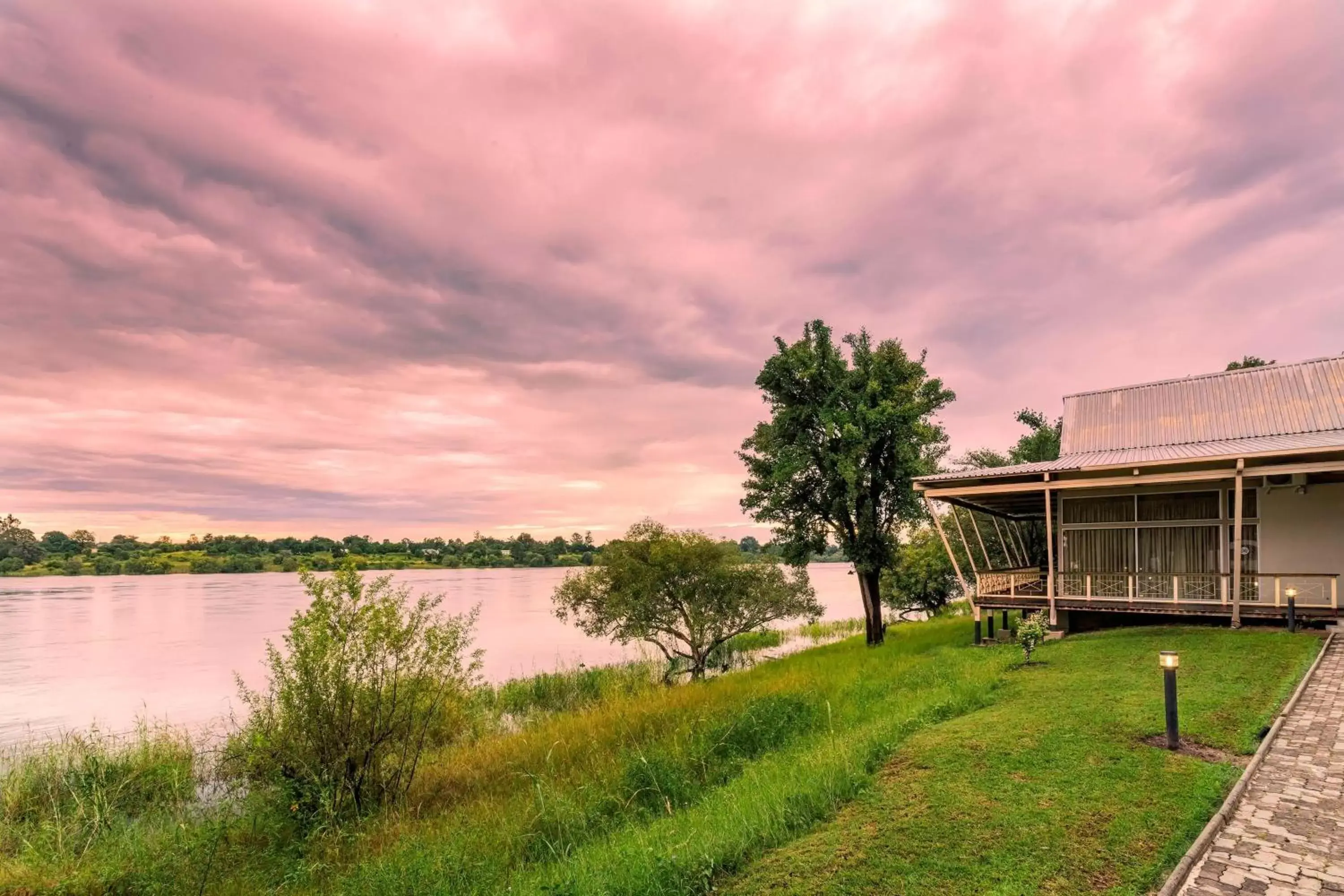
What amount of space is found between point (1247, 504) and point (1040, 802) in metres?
15.2

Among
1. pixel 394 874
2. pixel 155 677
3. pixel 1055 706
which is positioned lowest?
pixel 155 677

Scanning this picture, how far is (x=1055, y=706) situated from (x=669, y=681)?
42.4 ft

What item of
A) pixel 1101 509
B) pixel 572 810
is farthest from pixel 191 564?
pixel 1101 509

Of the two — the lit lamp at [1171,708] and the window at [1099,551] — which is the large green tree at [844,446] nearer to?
the window at [1099,551]

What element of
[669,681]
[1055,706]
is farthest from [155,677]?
[1055,706]

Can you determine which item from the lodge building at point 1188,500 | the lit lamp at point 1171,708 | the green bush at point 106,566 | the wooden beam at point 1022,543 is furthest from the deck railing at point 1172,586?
the green bush at point 106,566

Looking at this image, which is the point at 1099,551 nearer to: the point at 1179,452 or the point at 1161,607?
the point at 1161,607

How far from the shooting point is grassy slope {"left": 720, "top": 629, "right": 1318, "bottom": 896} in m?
4.85

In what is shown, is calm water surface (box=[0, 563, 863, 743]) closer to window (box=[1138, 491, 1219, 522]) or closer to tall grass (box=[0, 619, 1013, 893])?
tall grass (box=[0, 619, 1013, 893])

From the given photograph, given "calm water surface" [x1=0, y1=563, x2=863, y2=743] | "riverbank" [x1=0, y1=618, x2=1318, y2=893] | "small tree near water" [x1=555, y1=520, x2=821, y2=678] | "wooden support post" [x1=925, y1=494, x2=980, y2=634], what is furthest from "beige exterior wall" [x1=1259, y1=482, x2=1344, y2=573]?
"calm water surface" [x1=0, y1=563, x2=863, y2=743]

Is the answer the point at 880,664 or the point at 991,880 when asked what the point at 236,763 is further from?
the point at 880,664

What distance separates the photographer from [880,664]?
16000 mm

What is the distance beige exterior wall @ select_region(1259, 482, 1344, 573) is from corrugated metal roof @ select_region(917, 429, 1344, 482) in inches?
52.1

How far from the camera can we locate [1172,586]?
658 inches
